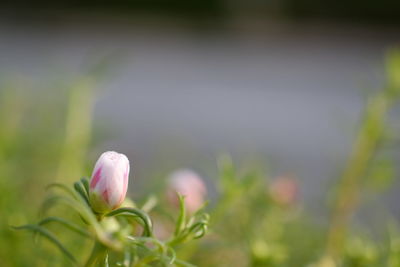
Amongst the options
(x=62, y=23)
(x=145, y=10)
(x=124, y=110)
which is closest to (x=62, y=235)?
(x=124, y=110)

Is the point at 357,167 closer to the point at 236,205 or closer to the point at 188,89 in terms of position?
the point at 236,205

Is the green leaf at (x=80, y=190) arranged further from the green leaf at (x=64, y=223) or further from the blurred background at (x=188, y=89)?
the blurred background at (x=188, y=89)

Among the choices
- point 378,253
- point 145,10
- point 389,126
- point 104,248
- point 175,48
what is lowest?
point 104,248

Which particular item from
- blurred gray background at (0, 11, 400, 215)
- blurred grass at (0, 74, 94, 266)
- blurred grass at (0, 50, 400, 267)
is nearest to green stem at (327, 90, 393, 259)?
blurred grass at (0, 50, 400, 267)

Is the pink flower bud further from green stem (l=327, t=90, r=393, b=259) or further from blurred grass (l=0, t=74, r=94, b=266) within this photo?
green stem (l=327, t=90, r=393, b=259)

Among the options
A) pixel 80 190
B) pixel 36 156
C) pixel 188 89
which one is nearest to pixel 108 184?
pixel 80 190

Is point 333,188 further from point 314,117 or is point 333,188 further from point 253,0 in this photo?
point 253,0

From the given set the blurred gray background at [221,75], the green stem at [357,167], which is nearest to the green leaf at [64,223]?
the green stem at [357,167]
